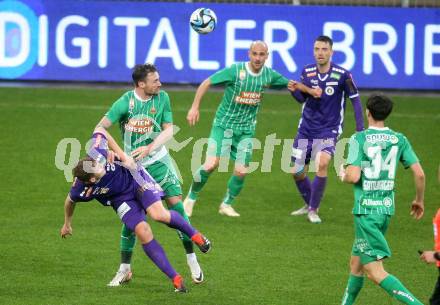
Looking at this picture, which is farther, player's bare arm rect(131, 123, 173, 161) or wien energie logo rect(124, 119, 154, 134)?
wien energie logo rect(124, 119, 154, 134)

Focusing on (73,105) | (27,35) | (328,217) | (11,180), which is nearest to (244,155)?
(328,217)

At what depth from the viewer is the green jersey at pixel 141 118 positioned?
32.7 ft

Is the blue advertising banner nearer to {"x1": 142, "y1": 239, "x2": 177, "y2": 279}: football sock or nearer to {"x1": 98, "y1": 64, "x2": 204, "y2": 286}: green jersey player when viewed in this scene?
{"x1": 98, "y1": 64, "x2": 204, "y2": 286}: green jersey player

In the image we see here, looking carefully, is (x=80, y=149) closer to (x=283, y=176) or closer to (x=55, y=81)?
(x=283, y=176)

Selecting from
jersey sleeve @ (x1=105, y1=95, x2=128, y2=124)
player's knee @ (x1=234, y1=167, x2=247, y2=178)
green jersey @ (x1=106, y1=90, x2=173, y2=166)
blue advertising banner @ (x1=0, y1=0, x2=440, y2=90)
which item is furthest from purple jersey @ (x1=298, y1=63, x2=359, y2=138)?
blue advertising banner @ (x1=0, y1=0, x2=440, y2=90)

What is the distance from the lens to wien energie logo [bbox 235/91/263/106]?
40.8 ft

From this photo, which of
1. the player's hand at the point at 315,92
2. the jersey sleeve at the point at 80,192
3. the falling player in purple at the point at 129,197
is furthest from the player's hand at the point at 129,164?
the player's hand at the point at 315,92

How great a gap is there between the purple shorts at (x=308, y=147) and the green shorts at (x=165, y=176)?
287 cm

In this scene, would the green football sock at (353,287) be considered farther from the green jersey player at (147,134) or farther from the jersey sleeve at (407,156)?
the green jersey player at (147,134)

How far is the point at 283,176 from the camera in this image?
1518cm

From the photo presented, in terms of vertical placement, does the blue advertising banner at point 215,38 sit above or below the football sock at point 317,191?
above

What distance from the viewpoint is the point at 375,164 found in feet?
26.5

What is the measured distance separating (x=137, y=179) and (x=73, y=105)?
9.59 m

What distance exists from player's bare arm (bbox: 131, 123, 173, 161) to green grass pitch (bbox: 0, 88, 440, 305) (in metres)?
1.22
